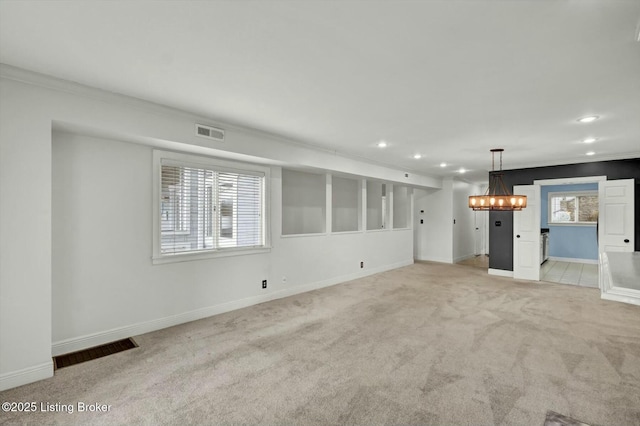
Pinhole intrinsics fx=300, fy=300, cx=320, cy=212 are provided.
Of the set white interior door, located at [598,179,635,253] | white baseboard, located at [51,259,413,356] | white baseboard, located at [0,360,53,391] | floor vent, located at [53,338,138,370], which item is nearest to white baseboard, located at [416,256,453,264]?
white interior door, located at [598,179,635,253]

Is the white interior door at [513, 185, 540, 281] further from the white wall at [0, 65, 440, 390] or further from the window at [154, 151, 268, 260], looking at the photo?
the window at [154, 151, 268, 260]

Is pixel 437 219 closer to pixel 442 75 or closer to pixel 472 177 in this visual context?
pixel 472 177

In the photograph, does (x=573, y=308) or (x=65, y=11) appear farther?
(x=573, y=308)

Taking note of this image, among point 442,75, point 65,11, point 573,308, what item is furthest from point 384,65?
point 573,308

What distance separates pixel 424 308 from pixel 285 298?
216 centimetres

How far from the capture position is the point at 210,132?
362 cm

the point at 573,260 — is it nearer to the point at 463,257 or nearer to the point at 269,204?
the point at 463,257

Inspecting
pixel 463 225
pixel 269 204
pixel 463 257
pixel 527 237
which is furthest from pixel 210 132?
pixel 463 257

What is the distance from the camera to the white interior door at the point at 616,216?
548 centimetres

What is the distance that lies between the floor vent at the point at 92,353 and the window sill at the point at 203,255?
897 mm

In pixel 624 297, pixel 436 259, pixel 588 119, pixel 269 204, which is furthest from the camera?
pixel 436 259

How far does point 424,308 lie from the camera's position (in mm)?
4426

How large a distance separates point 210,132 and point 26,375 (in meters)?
2.80

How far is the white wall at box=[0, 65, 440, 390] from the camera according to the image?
2436 mm
